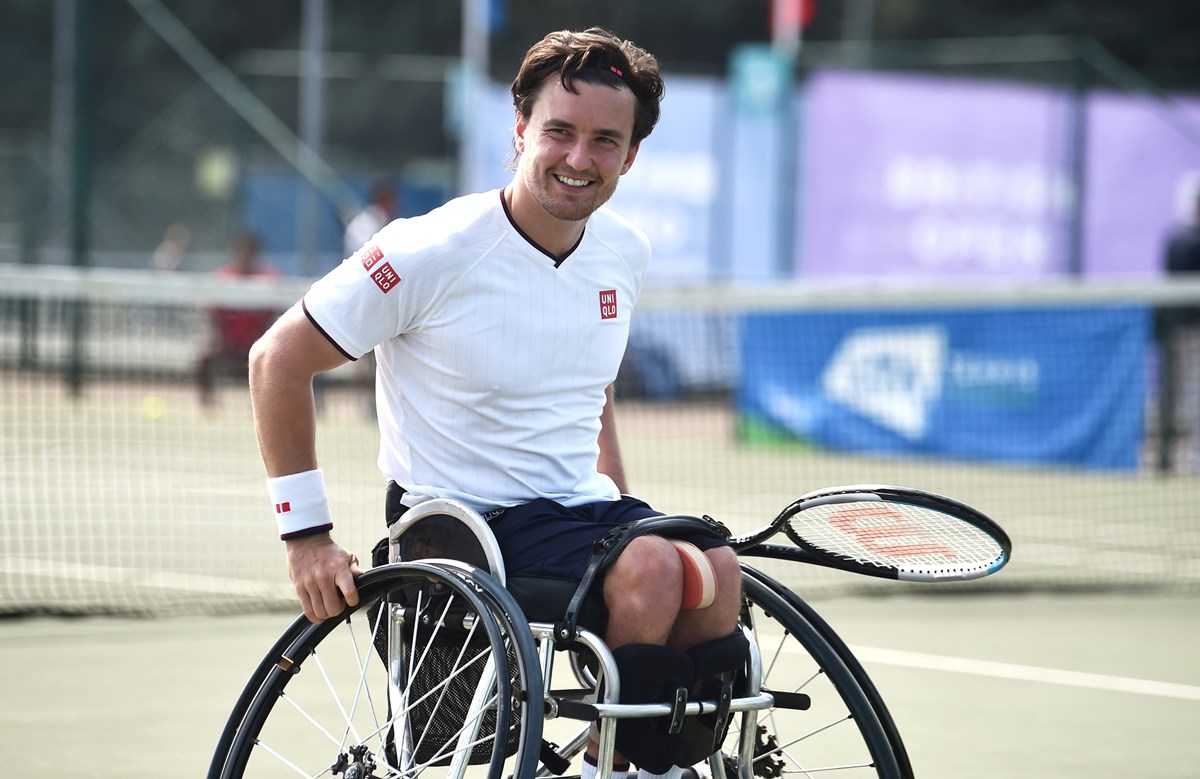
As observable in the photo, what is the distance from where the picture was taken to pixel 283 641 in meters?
3.44

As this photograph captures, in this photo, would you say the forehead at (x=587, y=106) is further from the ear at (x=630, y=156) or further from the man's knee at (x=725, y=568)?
the man's knee at (x=725, y=568)

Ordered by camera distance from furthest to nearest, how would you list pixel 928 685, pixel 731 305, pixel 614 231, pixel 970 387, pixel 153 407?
pixel 153 407
pixel 970 387
pixel 731 305
pixel 928 685
pixel 614 231

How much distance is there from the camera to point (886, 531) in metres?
3.57

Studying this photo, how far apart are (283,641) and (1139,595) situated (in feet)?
18.2

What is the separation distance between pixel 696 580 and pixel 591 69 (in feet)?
3.21

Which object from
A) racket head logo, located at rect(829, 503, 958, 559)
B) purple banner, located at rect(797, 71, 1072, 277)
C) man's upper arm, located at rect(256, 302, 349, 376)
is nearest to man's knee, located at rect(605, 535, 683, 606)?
racket head logo, located at rect(829, 503, 958, 559)

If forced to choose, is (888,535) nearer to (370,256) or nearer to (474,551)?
(474,551)

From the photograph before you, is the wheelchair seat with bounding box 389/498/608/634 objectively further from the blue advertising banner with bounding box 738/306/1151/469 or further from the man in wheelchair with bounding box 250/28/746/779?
the blue advertising banner with bounding box 738/306/1151/469

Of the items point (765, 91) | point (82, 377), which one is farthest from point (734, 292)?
point (765, 91)

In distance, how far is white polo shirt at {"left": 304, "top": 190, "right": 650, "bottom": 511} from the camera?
3369 millimetres

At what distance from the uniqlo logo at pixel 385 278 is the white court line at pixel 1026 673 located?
3361mm

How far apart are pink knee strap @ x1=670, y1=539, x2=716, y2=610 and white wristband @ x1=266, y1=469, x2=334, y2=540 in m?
0.68

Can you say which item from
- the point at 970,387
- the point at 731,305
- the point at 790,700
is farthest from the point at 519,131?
the point at 970,387

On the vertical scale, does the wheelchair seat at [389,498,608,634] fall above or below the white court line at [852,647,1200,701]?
above
